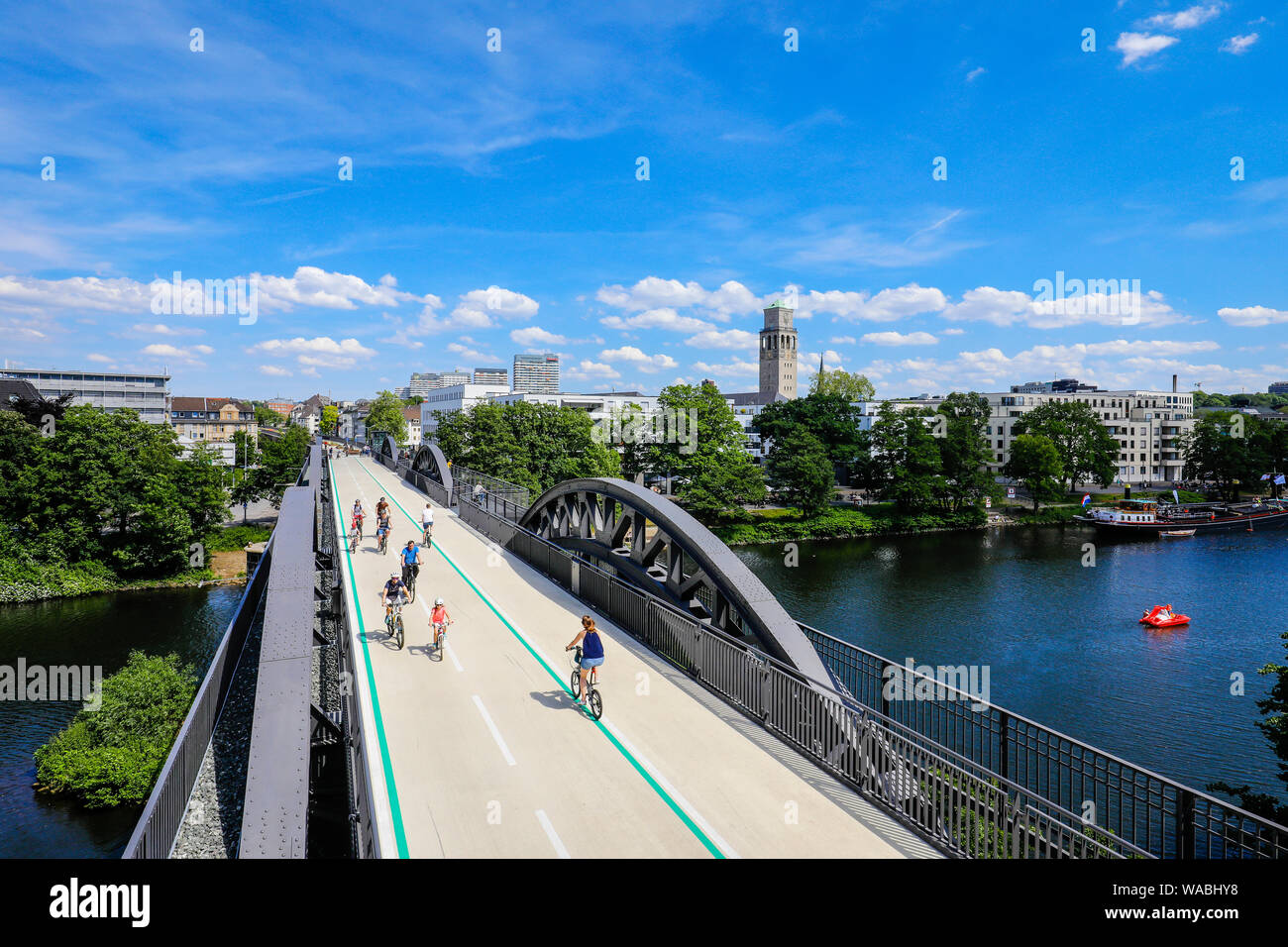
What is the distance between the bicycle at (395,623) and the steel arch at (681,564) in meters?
4.85

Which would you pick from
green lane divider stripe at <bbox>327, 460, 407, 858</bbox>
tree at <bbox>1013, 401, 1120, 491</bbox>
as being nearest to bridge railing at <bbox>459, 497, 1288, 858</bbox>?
green lane divider stripe at <bbox>327, 460, 407, 858</bbox>

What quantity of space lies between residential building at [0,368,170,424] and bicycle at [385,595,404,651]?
101209mm

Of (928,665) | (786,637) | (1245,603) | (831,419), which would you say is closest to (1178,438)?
(831,419)

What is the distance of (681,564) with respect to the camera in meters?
14.9

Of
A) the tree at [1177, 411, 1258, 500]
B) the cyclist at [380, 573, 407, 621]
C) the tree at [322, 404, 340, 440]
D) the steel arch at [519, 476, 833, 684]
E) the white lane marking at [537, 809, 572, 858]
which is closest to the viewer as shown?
the white lane marking at [537, 809, 572, 858]

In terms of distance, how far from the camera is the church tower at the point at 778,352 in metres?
165

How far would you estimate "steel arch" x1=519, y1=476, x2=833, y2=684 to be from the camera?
432 inches

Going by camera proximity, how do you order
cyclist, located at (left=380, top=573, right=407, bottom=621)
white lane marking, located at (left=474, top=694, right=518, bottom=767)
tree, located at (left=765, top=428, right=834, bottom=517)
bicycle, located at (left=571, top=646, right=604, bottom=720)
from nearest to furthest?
white lane marking, located at (left=474, top=694, right=518, bottom=767) < bicycle, located at (left=571, top=646, right=604, bottom=720) < cyclist, located at (left=380, top=573, right=407, bottom=621) < tree, located at (left=765, top=428, right=834, bottom=517)

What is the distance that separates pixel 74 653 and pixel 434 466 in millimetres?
18167

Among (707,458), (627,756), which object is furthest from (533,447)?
(627,756)

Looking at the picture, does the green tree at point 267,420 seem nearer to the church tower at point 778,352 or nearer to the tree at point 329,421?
the tree at point 329,421

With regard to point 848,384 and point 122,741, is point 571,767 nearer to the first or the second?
point 122,741

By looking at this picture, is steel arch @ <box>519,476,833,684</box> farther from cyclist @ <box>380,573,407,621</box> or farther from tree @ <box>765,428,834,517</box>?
tree @ <box>765,428,834,517</box>
